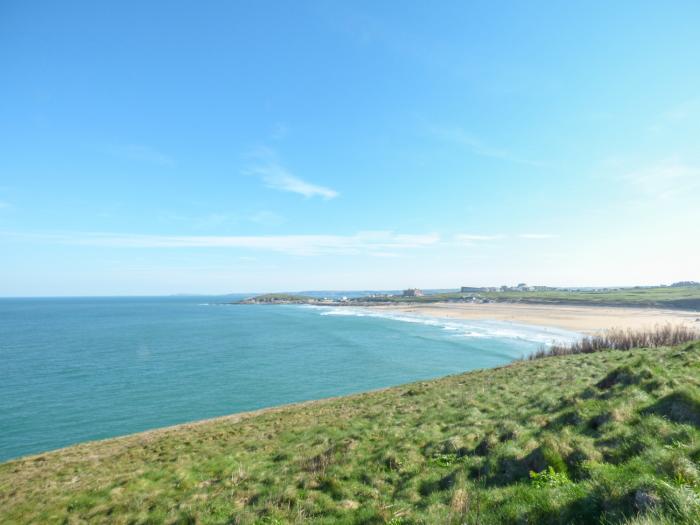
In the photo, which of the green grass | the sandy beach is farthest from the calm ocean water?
the green grass

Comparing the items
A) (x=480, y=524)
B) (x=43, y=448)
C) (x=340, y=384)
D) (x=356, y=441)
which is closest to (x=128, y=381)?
(x=43, y=448)

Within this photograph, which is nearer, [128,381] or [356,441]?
[356,441]

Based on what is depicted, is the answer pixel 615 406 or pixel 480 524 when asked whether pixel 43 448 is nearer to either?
pixel 480 524

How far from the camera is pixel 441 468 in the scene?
1007 cm

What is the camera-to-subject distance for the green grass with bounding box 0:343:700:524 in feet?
21.7

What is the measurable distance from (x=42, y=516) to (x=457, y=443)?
51.8ft

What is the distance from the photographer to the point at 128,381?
46.4 m

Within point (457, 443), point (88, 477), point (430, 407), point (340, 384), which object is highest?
point (457, 443)

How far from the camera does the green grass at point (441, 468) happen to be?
660 cm

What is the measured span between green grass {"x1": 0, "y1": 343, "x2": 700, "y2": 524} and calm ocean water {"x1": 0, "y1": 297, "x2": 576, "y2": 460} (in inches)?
625

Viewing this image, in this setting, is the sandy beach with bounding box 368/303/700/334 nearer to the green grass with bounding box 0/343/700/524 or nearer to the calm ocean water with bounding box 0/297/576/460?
the calm ocean water with bounding box 0/297/576/460

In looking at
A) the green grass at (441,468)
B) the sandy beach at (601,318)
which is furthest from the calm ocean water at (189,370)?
the green grass at (441,468)

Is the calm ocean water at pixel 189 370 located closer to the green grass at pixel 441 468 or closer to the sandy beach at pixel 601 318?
the sandy beach at pixel 601 318

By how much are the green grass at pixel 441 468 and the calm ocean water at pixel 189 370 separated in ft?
52.1
